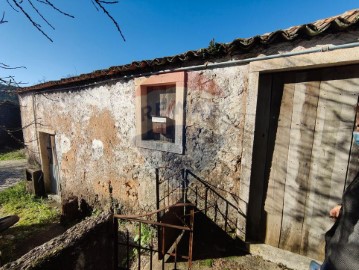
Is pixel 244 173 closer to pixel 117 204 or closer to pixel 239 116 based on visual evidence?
pixel 239 116

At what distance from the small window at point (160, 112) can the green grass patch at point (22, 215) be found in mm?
3959

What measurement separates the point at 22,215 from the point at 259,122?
745cm

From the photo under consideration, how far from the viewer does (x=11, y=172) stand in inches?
406

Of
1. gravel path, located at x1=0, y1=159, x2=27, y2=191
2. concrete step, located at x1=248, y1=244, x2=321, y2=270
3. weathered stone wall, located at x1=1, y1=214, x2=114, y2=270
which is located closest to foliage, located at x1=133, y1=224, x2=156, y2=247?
weathered stone wall, located at x1=1, y1=214, x2=114, y2=270

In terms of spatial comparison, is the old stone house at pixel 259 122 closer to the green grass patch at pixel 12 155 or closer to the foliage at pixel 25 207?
the foliage at pixel 25 207

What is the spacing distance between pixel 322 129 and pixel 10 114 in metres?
21.0

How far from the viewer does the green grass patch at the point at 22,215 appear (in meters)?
4.82

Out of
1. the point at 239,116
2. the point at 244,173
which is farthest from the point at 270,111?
the point at 244,173

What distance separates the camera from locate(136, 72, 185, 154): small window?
3590 mm

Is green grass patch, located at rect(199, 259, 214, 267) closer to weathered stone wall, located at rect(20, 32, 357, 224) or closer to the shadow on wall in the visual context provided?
weathered stone wall, located at rect(20, 32, 357, 224)

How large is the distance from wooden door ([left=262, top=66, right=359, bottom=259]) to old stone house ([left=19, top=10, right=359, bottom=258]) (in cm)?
1

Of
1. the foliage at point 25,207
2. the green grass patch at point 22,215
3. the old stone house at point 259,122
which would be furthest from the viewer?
the foliage at point 25,207

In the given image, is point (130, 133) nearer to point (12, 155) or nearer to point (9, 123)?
point (12, 155)

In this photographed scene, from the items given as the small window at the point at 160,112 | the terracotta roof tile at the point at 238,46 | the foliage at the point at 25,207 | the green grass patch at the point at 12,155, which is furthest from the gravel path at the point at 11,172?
the small window at the point at 160,112
